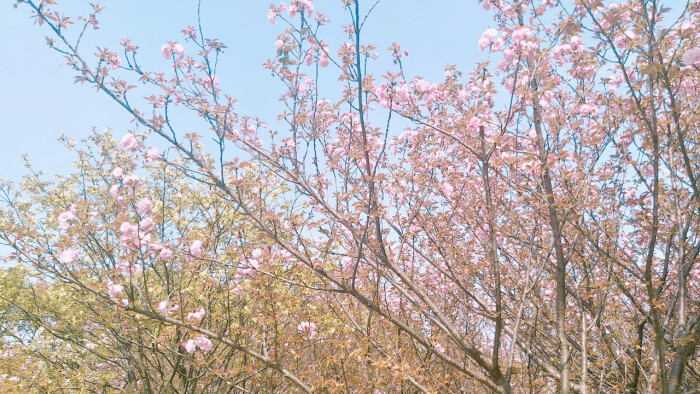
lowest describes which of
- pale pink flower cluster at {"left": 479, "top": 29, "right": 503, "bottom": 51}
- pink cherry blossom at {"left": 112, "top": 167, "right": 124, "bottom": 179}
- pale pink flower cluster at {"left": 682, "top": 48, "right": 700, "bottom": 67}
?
pale pink flower cluster at {"left": 682, "top": 48, "right": 700, "bottom": 67}

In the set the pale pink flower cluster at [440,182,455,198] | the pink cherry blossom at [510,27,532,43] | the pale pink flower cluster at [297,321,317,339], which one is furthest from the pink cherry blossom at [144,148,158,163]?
the pink cherry blossom at [510,27,532,43]

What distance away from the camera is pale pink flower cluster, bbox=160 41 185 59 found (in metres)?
3.99

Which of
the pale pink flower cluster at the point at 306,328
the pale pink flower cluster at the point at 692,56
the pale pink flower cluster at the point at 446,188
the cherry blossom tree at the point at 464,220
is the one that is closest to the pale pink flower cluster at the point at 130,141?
the cherry blossom tree at the point at 464,220

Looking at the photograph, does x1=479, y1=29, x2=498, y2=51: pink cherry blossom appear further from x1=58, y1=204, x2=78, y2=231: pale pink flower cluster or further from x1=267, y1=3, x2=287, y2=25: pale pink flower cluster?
x1=58, y1=204, x2=78, y2=231: pale pink flower cluster

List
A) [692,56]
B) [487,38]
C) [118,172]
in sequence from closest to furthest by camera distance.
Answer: [692,56] → [487,38] → [118,172]

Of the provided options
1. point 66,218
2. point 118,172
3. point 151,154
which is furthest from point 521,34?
point 66,218

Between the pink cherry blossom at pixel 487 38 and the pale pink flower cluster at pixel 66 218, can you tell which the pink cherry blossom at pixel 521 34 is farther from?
the pale pink flower cluster at pixel 66 218

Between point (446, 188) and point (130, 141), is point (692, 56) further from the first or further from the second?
point (130, 141)

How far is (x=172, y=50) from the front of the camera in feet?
13.2

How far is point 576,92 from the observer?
14.5ft

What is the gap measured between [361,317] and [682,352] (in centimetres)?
319

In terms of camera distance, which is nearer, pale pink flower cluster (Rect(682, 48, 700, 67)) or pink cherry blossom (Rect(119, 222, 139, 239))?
pale pink flower cluster (Rect(682, 48, 700, 67))

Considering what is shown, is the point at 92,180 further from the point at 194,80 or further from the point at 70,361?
the point at 194,80

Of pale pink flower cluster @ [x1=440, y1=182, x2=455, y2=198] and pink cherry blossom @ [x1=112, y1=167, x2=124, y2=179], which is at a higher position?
pale pink flower cluster @ [x1=440, y1=182, x2=455, y2=198]
